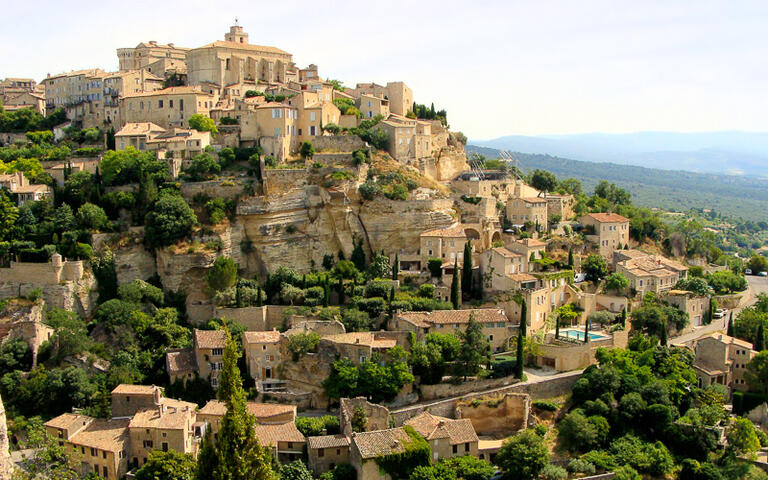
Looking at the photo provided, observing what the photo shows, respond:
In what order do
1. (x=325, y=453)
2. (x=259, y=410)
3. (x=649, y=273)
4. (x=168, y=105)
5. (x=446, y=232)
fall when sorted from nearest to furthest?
(x=325, y=453) → (x=259, y=410) → (x=446, y=232) → (x=649, y=273) → (x=168, y=105)

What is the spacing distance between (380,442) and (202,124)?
95.0ft

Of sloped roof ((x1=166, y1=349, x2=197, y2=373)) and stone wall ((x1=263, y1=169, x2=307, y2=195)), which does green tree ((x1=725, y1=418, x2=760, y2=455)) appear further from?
stone wall ((x1=263, y1=169, x2=307, y2=195))

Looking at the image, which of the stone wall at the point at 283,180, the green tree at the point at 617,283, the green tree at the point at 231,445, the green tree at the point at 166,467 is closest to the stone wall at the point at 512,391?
the green tree at the point at 617,283

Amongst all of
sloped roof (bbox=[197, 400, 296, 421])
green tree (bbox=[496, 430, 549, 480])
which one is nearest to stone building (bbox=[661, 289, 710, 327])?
green tree (bbox=[496, 430, 549, 480])

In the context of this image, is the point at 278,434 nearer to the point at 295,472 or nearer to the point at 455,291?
the point at 295,472

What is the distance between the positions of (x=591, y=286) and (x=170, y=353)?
83.7 ft

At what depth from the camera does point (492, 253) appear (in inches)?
1836

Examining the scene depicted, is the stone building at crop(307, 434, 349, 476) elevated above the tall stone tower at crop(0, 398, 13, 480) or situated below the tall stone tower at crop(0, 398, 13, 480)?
below

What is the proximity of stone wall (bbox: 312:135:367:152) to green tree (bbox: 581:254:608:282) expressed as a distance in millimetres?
16480

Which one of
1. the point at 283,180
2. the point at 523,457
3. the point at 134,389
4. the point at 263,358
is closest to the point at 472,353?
the point at 523,457

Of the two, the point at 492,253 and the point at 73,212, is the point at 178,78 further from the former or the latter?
the point at 492,253

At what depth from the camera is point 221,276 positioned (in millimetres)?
45625

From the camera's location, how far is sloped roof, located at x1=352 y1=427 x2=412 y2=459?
110ft

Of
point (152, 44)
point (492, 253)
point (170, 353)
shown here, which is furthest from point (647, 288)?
point (152, 44)
